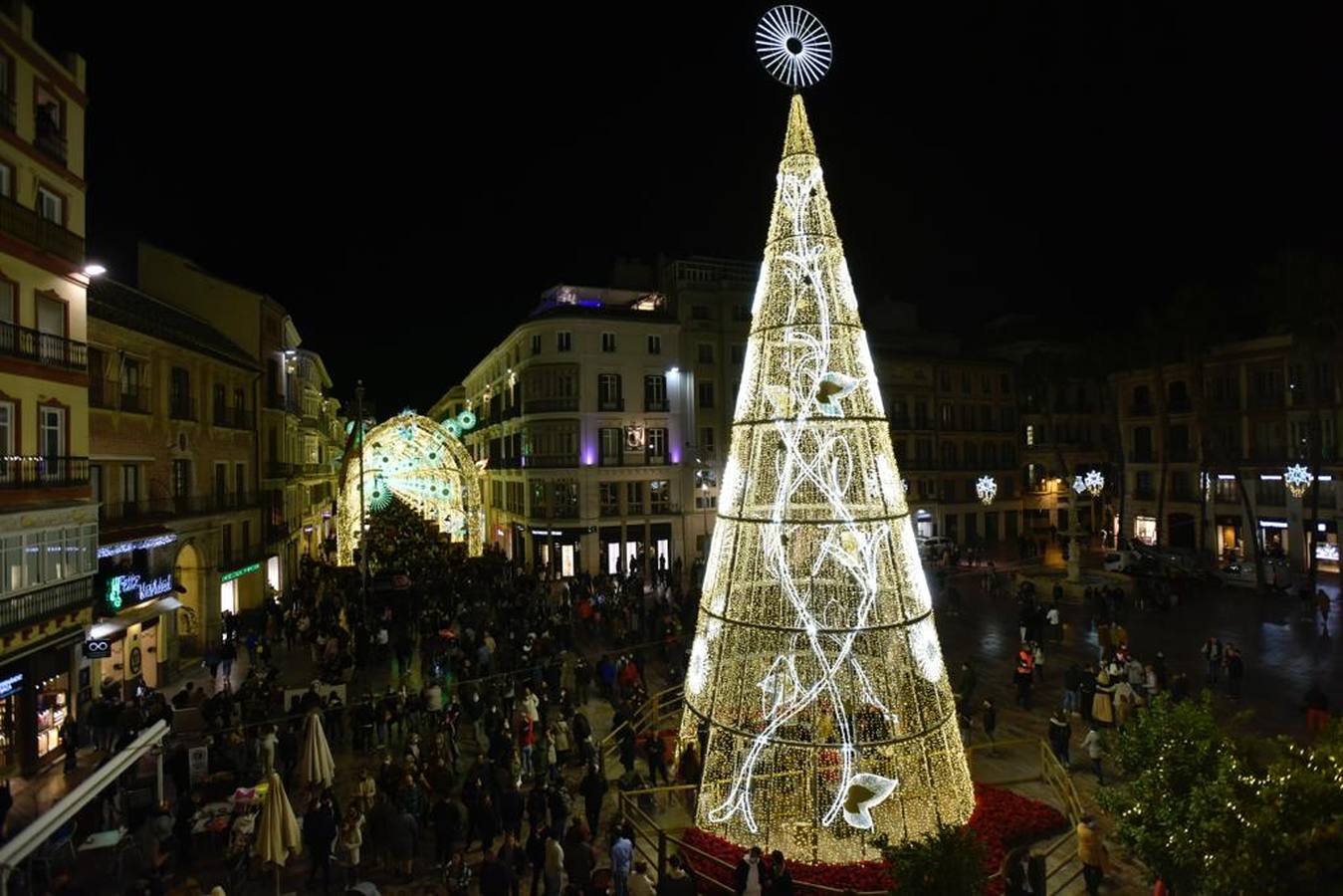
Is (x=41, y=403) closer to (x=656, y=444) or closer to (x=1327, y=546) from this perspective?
(x=656, y=444)

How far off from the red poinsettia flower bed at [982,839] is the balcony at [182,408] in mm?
21884

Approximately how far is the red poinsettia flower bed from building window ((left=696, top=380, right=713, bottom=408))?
32090 mm

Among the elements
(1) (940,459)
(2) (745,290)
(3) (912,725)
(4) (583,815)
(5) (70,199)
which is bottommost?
(4) (583,815)

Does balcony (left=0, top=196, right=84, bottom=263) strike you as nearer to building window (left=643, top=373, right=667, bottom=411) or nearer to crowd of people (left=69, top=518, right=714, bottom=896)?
crowd of people (left=69, top=518, right=714, bottom=896)

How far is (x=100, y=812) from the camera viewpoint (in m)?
12.5

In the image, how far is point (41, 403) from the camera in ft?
52.3

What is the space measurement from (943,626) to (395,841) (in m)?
20.9

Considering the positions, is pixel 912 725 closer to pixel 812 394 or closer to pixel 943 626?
pixel 812 394

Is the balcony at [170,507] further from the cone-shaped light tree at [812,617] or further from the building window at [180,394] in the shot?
A: the cone-shaped light tree at [812,617]

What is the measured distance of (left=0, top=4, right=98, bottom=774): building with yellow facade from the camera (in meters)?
14.8

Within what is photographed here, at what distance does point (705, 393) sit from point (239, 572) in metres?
24.9

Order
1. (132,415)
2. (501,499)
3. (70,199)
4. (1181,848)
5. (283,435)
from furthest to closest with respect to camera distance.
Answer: (501,499) < (283,435) < (132,415) < (70,199) < (1181,848)

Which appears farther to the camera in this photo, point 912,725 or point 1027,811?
point 1027,811

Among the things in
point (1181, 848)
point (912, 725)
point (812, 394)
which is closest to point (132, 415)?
point (812, 394)
